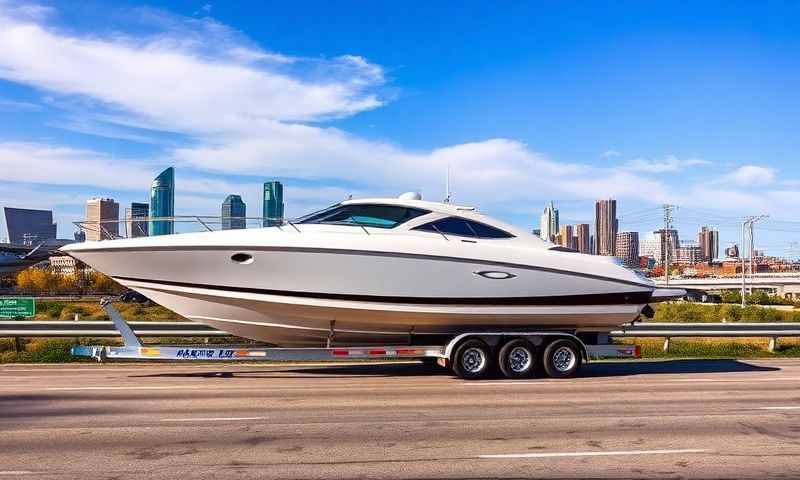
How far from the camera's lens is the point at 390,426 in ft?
27.6

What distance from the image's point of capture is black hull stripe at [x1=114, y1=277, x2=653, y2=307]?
12.1 meters

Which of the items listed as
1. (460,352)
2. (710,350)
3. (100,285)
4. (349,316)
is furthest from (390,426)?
(100,285)

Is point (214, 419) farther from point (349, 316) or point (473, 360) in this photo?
point (473, 360)

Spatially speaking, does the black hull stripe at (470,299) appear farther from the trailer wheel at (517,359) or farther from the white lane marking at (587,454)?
the white lane marking at (587,454)

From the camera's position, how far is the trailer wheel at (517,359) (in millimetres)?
12992

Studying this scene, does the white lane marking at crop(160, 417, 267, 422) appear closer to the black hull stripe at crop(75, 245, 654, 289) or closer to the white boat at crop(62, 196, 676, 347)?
the white boat at crop(62, 196, 676, 347)

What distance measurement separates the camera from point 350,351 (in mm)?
12492

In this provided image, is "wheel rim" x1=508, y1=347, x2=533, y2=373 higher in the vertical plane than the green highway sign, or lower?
lower

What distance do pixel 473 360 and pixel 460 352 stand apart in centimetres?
33

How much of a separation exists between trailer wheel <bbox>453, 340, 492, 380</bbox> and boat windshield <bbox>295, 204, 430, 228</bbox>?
8.47ft

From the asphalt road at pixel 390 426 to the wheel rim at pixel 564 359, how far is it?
56 centimetres

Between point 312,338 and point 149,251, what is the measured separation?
3.32 metres

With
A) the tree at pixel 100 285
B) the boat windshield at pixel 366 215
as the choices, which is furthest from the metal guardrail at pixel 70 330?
the tree at pixel 100 285

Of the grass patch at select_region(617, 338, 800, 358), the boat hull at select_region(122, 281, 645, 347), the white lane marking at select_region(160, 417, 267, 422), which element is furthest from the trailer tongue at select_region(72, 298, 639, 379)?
the grass patch at select_region(617, 338, 800, 358)
